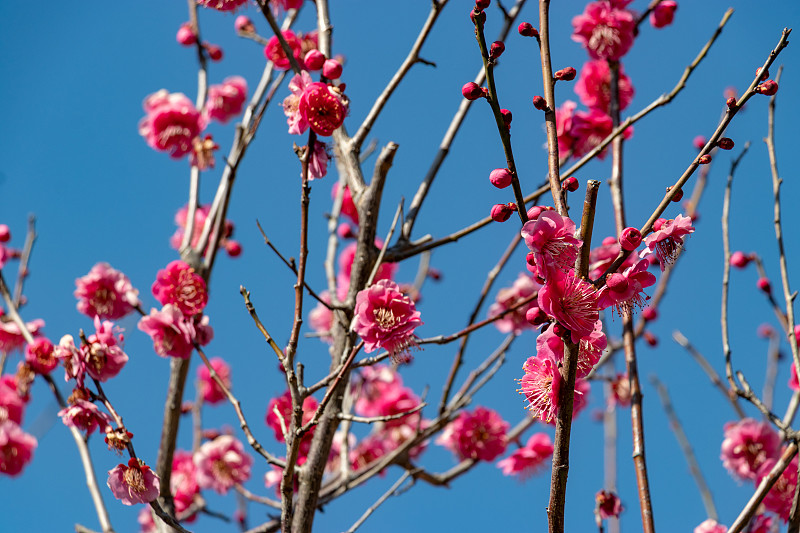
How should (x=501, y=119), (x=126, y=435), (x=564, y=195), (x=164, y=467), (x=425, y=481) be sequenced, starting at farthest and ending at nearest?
(x=425, y=481) → (x=164, y=467) → (x=126, y=435) → (x=564, y=195) → (x=501, y=119)

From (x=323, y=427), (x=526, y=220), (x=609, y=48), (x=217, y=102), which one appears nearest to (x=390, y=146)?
(x=323, y=427)

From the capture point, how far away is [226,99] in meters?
4.20

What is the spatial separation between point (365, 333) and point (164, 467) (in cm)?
113

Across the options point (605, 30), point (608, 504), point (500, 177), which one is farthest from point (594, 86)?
point (500, 177)

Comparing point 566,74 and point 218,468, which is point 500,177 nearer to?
point 566,74

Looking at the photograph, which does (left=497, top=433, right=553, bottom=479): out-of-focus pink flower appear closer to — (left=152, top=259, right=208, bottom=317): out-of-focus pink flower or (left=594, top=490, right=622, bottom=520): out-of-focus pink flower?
(left=594, top=490, right=622, bottom=520): out-of-focus pink flower

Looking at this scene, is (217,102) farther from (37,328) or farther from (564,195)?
(564,195)

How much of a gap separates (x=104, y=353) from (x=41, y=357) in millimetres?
775

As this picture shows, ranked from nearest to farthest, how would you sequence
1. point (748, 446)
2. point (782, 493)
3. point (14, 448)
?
point (782, 493), point (748, 446), point (14, 448)

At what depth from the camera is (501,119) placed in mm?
1214

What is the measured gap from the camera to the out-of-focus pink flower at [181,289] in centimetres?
230

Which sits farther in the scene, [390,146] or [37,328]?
[37,328]

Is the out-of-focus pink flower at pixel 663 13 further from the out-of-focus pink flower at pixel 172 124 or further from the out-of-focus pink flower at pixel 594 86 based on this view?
the out-of-focus pink flower at pixel 172 124

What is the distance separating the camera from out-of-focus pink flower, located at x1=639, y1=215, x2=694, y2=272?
4.32ft
